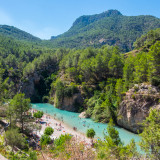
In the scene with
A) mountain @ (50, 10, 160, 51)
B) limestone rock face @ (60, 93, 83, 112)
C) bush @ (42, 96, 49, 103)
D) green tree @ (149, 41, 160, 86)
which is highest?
mountain @ (50, 10, 160, 51)

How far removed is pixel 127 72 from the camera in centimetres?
3828

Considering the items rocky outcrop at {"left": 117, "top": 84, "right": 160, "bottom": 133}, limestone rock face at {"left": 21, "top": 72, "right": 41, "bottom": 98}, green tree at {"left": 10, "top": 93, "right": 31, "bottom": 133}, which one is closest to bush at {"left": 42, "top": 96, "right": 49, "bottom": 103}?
limestone rock face at {"left": 21, "top": 72, "right": 41, "bottom": 98}

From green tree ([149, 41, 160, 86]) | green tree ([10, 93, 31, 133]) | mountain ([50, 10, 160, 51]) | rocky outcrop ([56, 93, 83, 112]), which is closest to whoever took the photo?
green tree ([10, 93, 31, 133])

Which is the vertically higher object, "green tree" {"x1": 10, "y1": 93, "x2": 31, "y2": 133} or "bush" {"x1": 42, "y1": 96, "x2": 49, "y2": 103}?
"green tree" {"x1": 10, "y1": 93, "x2": 31, "y2": 133}

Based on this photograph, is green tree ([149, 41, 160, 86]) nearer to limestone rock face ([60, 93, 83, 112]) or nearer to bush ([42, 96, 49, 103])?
limestone rock face ([60, 93, 83, 112])

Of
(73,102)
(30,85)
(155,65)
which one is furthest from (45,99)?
(155,65)

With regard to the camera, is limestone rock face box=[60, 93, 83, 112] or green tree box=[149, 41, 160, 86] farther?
limestone rock face box=[60, 93, 83, 112]

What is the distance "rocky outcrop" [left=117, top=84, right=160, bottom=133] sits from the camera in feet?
92.2

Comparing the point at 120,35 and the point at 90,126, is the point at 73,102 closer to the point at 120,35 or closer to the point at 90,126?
the point at 90,126

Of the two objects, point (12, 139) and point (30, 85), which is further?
point (30, 85)

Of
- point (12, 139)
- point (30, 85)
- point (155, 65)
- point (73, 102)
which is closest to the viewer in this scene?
point (12, 139)

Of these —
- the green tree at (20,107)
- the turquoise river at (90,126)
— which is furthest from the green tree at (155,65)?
the green tree at (20,107)

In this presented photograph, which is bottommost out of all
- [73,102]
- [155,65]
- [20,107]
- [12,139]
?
[73,102]

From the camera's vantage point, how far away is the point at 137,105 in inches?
1162
